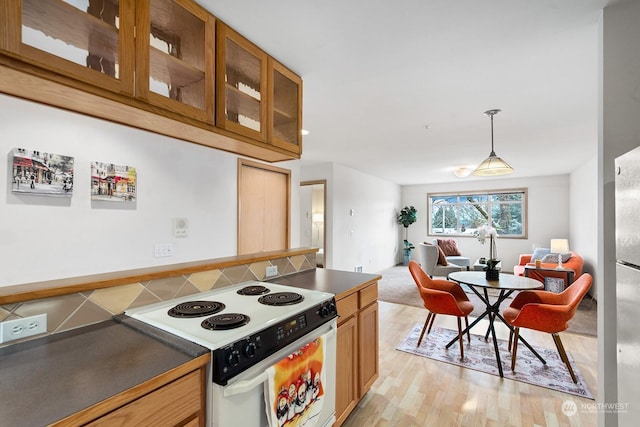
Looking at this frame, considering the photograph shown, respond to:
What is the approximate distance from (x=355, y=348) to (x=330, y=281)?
46 centimetres

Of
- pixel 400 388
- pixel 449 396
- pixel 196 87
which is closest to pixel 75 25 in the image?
pixel 196 87

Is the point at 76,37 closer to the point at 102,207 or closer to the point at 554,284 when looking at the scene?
the point at 102,207

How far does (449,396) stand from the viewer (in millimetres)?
2225

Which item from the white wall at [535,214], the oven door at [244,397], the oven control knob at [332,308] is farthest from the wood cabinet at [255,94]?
the white wall at [535,214]

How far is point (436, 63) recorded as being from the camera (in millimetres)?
2059

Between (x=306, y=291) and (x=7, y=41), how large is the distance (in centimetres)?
156

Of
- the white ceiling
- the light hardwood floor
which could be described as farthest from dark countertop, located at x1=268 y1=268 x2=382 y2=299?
the white ceiling

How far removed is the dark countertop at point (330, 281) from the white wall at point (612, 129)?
1.27 meters

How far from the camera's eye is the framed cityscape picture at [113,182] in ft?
7.32

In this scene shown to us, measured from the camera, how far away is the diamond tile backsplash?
3.53ft

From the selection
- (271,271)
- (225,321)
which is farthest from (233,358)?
(271,271)

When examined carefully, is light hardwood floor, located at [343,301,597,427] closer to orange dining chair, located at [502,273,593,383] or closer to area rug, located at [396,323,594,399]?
area rug, located at [396,323,594,399]

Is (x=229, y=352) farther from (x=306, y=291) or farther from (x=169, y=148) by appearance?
(x=169, y=148)

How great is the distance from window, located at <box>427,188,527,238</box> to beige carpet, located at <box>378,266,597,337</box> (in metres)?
2.19
